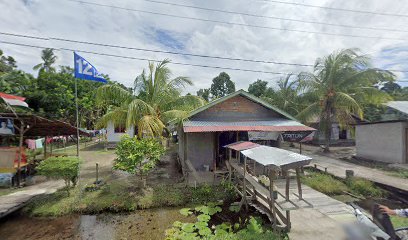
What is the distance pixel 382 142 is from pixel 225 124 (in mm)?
11934

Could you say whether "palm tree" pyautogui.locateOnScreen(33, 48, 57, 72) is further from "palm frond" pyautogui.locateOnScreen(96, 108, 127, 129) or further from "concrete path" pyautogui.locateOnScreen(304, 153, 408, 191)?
"concrete path" pyautogui.locateOnScreen(304, 153, 408, 191)

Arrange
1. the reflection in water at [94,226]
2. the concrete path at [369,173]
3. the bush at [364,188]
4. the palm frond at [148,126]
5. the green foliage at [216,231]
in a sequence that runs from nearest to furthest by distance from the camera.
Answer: the green foliage at [216,231]
the reflection in water at [94,226]
the bush at [364,188]
the concrete path at [369,173]
the palm frond at [148,126]

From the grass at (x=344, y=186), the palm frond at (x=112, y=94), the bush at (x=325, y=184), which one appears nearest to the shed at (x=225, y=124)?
the bush at (x=325, y=184)

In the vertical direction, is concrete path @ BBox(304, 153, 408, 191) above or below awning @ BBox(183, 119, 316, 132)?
below

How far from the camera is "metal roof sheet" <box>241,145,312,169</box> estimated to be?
18.9 ft

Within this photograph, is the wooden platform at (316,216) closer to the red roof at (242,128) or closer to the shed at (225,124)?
the red roof at (242,128)

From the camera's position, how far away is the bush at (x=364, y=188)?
1006 centimetres

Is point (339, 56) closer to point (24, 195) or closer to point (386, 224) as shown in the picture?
point (386, 224)

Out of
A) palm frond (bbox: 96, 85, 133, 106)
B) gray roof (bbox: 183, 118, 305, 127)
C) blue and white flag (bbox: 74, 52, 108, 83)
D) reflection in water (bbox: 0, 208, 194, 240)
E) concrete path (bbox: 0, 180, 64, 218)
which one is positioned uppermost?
blue and white flag (bbox: 74, 52, 108, 83)

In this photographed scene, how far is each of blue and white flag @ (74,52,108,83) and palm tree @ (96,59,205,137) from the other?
215 centimetres

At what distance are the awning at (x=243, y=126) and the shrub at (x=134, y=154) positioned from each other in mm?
1938

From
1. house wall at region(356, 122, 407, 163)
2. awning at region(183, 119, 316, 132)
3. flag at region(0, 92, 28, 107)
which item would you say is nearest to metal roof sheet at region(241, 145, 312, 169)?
awning at region(183, 119, 316, 132)

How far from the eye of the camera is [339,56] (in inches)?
749

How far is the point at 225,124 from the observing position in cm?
1246
